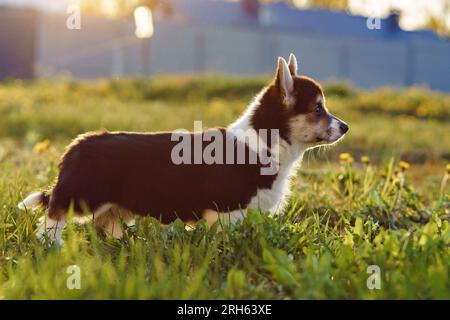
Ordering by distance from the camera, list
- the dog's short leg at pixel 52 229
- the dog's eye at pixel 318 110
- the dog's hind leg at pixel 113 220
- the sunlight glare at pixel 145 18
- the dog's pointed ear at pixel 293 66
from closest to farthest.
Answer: the dog's short leg at pixel 52 229 < the dog's hind leg at pixel 113 220 < the dog's eye at pixel 318 110 < the dog's pointed ear at pixel 293 66 < the sunlight glare at pixel 145 18

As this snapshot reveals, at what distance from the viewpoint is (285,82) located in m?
4.50

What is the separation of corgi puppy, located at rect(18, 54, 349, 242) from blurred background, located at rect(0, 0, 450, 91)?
23264 mm

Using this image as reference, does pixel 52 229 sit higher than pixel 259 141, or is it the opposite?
pixel 259 141

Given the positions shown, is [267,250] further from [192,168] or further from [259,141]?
[259,141]

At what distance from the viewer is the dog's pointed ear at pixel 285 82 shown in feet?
14.6

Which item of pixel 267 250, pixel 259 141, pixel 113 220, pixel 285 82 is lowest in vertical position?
pixel 113 220

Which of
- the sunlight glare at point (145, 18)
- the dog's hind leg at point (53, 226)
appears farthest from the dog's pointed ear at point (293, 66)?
the sunlight glare at point (145, 18)

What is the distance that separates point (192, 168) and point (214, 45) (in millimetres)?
28549

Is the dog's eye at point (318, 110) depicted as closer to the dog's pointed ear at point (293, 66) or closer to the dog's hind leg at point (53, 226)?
the dog's pointed ear at point (293, 66)

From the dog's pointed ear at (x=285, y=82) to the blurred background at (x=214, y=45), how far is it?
23372 mm

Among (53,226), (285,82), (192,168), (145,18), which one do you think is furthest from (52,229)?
(145,18)
